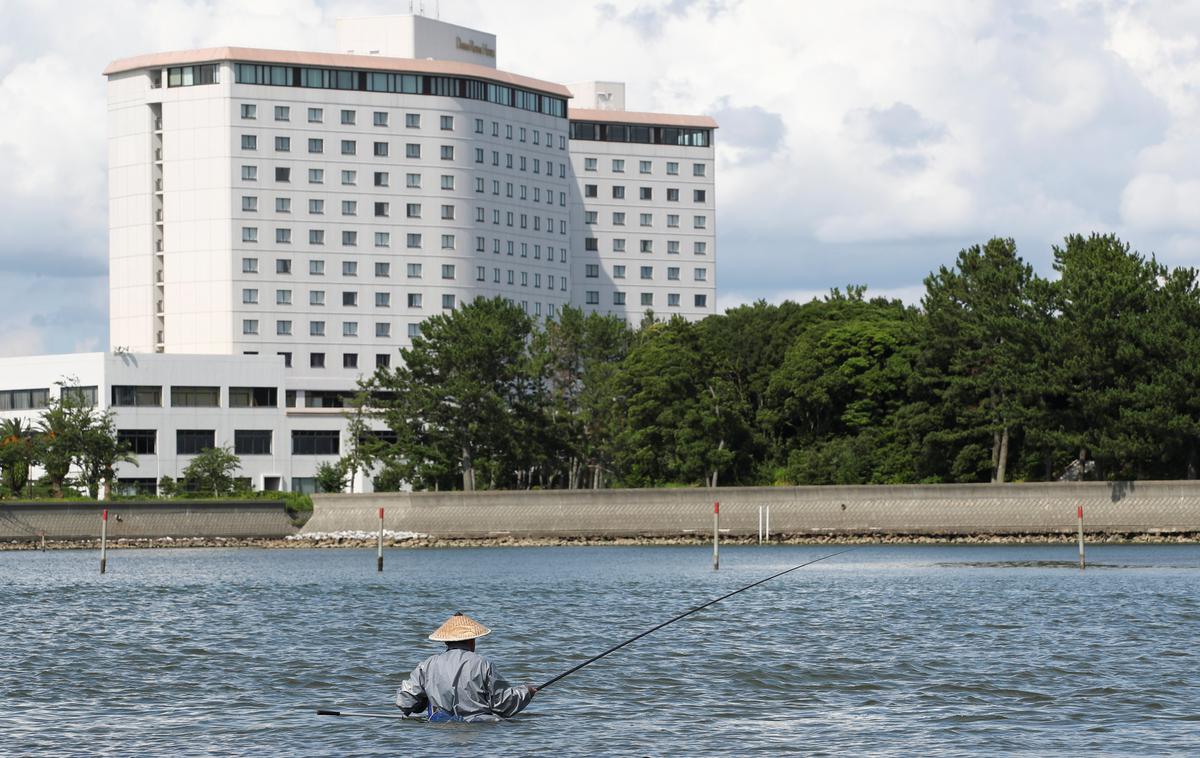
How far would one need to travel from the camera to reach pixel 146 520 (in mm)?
106125

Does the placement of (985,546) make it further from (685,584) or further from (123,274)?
(123,274)

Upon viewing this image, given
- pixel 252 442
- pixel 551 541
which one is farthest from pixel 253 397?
pixel 551 541

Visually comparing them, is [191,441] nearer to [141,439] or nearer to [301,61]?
[141,439]

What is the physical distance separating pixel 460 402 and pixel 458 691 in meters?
87.8

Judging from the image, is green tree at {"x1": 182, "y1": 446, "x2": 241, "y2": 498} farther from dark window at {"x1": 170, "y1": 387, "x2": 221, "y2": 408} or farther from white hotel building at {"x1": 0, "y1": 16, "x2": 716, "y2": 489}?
white hotel building at {"x1": 0, "y1": 16, "x2": 716, "y2": 489}

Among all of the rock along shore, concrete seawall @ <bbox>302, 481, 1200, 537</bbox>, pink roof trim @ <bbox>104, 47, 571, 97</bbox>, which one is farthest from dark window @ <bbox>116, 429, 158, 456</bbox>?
pink roof trim @ <bbox>104, 47, 571, 97</bbox>

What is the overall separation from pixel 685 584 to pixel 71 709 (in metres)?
34.7

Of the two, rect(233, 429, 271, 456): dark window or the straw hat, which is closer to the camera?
the straw hat

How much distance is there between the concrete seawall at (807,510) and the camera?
88188mm

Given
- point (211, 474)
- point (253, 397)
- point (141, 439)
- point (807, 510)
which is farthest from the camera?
point (253, 397)

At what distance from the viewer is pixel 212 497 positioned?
112938 millimetres

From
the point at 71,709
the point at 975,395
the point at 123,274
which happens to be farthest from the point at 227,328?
the point at 71,709

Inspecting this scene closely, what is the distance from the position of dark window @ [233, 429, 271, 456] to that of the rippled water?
65.1 metres

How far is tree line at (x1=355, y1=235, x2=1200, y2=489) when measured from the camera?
8738cm
